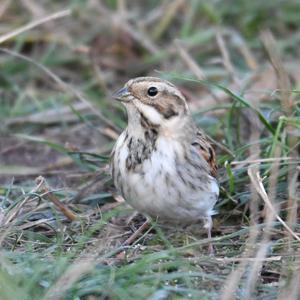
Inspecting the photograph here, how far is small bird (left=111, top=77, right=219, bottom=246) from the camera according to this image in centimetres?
467

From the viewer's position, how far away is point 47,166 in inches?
241

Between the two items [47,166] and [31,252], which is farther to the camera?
[47,166]

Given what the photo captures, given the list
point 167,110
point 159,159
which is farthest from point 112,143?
point 159,159

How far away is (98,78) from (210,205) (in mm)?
2594

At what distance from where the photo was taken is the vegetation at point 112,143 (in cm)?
416

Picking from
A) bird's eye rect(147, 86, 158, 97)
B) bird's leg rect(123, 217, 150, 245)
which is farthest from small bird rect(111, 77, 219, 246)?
bird's leg rect(123, 217, 150, 245)

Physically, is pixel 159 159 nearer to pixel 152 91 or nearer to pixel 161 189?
pixel 161 189

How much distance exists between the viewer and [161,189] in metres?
4.64

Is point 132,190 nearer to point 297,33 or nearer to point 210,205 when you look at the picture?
point 210,205

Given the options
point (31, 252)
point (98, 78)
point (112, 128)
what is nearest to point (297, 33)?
point (98, 78)

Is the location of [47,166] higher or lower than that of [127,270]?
lower

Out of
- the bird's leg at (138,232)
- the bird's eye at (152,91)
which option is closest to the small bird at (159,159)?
the bird's eye at (152,91)

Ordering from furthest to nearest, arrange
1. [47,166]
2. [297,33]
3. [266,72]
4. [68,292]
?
[297,33] → [266,72] → [47,166] → [68,292]

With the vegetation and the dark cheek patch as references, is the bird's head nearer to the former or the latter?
the dark cheek patch
